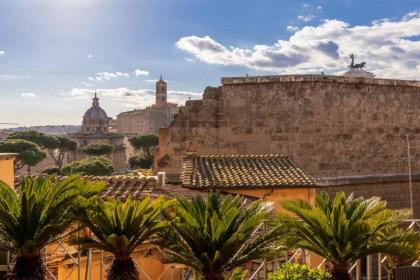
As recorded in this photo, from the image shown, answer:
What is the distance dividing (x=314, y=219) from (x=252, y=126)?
7.50 metres

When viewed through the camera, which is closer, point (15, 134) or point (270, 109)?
point (270, 109)

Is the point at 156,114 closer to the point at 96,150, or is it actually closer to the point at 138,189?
the point at 96,150

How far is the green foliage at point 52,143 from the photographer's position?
71.1m

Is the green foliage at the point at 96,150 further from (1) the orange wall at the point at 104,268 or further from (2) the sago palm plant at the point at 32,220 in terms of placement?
(2) the sago palm plant at the point at 32,220

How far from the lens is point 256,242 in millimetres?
7117

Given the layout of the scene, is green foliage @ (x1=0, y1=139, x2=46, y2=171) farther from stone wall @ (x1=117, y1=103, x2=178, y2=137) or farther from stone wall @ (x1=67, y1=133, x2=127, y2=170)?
stone wall @ (x1=117, y1=103, x2=178, y2=137)

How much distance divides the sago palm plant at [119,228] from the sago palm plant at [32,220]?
29cm

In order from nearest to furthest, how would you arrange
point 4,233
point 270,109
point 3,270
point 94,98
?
point 4,233 → point 3,270 → point 270,109 → point 94,98

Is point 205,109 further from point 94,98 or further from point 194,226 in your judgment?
point 94,98

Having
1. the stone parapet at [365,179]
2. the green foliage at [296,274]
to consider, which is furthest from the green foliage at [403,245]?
the stone parapet at [365,179]

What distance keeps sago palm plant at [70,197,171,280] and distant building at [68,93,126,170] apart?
7389 cm

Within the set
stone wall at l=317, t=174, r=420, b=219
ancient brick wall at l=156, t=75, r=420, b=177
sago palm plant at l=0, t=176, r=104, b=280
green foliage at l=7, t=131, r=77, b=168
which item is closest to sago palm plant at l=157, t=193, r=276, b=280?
sago palm plant at l=0, t=176, r=104, b=280

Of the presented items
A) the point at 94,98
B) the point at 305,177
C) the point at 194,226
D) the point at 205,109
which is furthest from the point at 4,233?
the point at 94,98

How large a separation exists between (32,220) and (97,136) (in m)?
88.6
